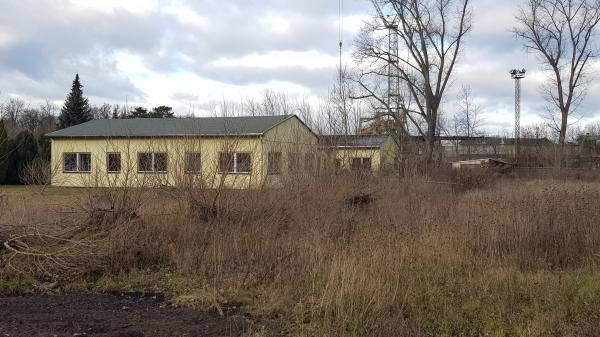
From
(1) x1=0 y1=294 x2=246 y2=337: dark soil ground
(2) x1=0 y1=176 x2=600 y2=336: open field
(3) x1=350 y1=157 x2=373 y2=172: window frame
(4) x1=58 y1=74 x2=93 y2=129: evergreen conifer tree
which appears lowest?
(1) x1=0 y1=294 x2=246 y2=337: dark soil ground

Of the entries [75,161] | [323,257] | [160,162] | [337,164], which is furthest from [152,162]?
[75,161]

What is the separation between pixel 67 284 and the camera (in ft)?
28.1

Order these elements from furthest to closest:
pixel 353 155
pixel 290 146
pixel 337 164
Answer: pixel 353 155
pixel 337 164
pixel 290 146

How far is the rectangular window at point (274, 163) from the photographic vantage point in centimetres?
1343

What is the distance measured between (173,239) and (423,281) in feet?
16.0

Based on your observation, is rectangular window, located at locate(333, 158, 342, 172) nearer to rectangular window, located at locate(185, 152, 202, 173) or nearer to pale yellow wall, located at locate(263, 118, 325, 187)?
pale yellow wall, located at locate(263, 118, 325, 187)

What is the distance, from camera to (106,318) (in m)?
6.71

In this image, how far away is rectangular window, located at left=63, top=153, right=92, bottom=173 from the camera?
3235cm

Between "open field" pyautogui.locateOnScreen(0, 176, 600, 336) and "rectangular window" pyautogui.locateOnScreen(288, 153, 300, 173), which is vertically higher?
"rectangular window" pyautogui.locateOnScreen(288, 153, 300, 173)

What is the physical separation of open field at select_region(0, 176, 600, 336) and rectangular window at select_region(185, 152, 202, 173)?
0.52 meters

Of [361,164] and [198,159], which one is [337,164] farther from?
[198,159]

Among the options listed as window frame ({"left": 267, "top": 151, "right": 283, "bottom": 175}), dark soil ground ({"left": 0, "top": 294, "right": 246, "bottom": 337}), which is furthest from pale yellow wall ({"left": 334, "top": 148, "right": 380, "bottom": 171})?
dark soil ground ({"left": 0, "top": 294, "right": 246, "bottom": 337})

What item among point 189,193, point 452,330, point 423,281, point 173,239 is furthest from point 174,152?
point 452,330

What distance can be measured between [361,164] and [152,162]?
750cm
